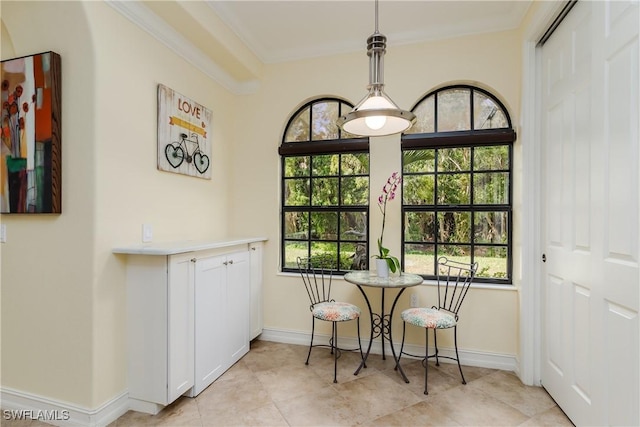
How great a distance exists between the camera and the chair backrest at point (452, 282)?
2.64 m

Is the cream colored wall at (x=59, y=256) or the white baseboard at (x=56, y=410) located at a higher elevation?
the cream colored wall at (x=59, y=256)

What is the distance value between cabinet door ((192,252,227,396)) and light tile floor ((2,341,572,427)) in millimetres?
123

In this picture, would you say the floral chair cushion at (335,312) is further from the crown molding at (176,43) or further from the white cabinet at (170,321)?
the crown molding at (176,43)

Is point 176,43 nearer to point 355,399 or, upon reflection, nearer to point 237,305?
point 237,305

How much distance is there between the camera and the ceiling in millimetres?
2309

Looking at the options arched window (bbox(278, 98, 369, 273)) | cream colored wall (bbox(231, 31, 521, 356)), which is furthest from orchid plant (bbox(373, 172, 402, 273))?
arched window (bbox(278, 98, 369, 273))

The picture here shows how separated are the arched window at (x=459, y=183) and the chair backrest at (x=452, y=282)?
7 cm

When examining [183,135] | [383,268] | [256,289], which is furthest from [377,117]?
[256,289]

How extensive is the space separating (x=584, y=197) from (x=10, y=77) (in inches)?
143

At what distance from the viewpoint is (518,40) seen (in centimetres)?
256

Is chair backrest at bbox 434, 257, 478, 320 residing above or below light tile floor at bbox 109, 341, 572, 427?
above

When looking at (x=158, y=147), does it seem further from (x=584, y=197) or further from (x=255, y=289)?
(x=584, y=197)

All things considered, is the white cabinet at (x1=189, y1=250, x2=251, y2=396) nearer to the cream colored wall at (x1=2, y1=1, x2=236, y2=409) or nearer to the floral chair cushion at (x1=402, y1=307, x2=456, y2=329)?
the cream colored wall at (x1=2, y1=1, x2=236, y2=409)

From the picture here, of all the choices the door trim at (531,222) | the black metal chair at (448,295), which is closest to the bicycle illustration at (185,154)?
the black metal chair at (448,295)
